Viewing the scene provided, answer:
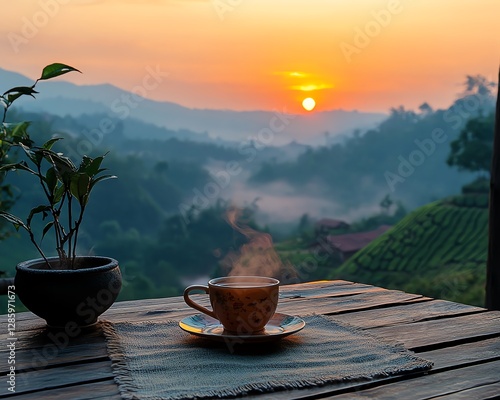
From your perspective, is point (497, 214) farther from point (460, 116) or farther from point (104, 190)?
point (460, 116)

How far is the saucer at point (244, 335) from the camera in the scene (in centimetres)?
100

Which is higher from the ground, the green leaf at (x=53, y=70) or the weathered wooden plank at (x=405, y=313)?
the green leaf at (x=53, y=70)

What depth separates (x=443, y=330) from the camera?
1.14 metres

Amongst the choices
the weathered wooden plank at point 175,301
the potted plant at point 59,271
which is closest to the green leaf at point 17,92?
the potted plant at point 59,271

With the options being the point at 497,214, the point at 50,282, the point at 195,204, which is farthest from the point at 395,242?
the point at 50,282

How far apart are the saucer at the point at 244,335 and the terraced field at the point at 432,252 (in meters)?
4.17

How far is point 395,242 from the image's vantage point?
5309mm

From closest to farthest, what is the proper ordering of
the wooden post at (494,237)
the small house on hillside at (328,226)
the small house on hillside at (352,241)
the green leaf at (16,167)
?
the green leaf at (16,167) → the wooden post at (494,237) → the small house on hillside at (328,226) → the small house on hillside at (352,241)

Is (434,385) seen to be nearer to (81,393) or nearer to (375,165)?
(81,393)

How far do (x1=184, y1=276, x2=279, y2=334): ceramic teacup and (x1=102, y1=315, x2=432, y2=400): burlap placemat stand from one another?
0.04m

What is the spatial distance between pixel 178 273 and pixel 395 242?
6.64 ft

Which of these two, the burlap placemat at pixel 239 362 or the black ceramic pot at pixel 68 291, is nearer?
the burlap placemat at pixel 239 362

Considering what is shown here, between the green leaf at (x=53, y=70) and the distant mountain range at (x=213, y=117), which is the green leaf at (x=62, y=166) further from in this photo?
the distant mountain range at (x=213, y=117)

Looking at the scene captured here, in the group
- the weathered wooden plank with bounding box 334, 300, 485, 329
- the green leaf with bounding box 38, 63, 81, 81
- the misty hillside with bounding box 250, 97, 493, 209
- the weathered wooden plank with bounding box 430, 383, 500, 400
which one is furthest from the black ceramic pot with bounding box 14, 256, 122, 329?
the misty hillside with bounding box 250, 97, 493, 209
